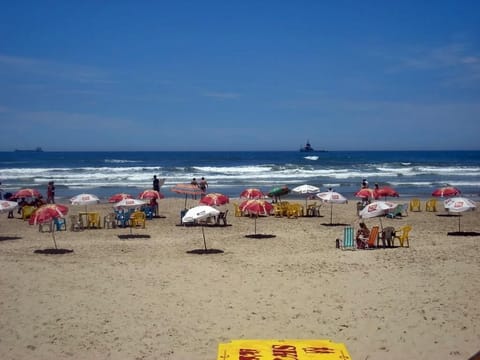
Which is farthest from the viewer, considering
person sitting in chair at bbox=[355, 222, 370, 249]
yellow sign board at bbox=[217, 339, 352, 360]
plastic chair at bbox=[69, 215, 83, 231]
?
plastic chair at bbox=[69, 215, 83, 231]

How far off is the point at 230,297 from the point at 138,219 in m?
8.93

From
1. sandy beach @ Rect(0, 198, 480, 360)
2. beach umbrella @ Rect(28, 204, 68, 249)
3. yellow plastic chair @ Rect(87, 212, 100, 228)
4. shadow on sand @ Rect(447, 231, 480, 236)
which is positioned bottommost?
sandy beach @ Rect(0, 198, 480, 360)

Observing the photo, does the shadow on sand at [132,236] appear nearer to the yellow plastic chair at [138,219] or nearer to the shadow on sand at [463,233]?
the yellow plastic chair at [138,219]

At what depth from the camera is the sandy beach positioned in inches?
267

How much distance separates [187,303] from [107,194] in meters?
24.9

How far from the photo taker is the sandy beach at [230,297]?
6793 mm

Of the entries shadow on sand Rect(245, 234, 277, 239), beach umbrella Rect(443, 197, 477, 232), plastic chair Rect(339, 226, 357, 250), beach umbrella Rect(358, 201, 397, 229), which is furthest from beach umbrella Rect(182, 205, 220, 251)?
beach umbrella Rect(443, 197, 477, 232)

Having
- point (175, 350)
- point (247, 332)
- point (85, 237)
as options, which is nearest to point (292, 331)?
point (247, 332)

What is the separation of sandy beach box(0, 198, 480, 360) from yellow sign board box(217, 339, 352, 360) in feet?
3.01

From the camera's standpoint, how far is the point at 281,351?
542cm

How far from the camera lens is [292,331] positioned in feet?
23.7

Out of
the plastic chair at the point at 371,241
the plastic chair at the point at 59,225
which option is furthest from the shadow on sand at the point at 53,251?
the plastic chair at the point at 371,241

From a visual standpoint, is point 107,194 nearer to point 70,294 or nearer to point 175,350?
point 70,294

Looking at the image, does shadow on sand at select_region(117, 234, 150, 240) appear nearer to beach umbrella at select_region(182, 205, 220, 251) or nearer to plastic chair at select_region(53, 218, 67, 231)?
plastic chair at select_region(53, 218, 67, 231)
